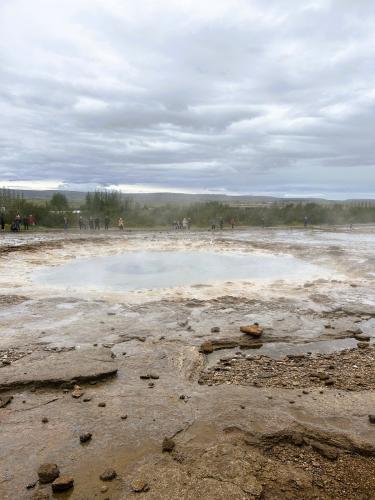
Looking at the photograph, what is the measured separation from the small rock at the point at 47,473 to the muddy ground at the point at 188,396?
5 centimetres

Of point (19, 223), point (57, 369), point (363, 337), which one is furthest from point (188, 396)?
point (19, 223)

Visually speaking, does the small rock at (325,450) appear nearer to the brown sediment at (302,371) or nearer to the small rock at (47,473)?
the brown sediment at (302,371)

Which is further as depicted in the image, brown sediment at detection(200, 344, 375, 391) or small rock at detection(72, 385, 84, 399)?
brown sediment at detection(200, 344, 375, 391)

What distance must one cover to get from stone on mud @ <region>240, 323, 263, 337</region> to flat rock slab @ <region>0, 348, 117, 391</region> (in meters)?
2.09

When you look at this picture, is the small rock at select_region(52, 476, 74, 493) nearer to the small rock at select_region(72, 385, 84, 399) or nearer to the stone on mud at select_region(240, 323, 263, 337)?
the small rock at select_region(72, 385, 84, 399)

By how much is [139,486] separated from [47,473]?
71 cm

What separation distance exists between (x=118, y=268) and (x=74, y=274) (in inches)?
58.4

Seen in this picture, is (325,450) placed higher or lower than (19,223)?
lower

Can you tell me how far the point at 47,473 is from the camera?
3.17m

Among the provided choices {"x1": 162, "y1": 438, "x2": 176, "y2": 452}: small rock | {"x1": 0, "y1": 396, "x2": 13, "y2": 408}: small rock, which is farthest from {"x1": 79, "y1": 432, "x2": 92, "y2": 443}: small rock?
{"x1": 0, "y1": 396, "x2": 13, "y2": 408}: small rock

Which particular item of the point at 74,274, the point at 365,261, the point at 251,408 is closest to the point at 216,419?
the point at 251,408

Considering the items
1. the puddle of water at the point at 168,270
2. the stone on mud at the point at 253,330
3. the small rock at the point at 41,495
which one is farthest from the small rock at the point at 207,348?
the puddle of water at the point at 168,270

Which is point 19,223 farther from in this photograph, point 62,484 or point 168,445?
point 62,484

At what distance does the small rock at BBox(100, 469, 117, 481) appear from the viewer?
3.16 metres
